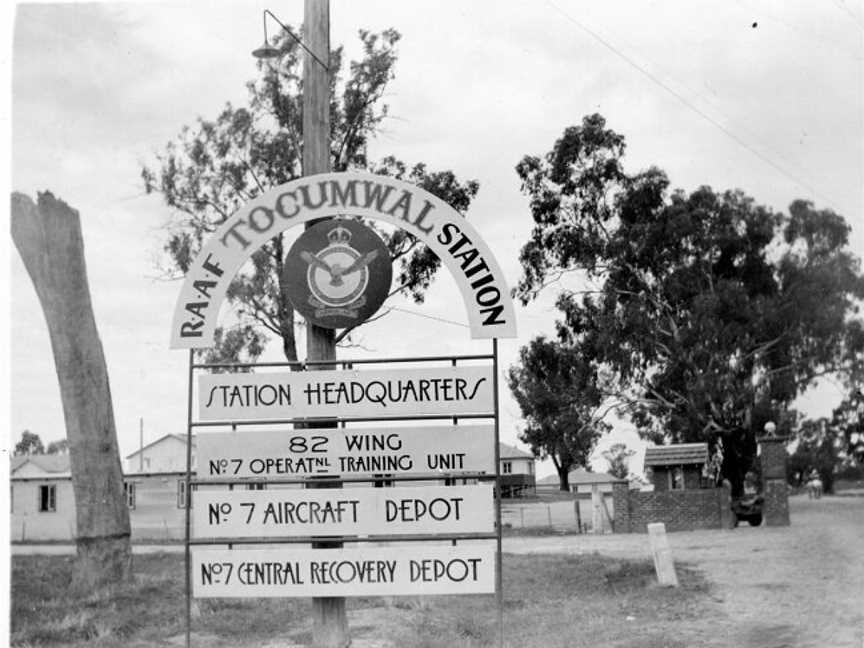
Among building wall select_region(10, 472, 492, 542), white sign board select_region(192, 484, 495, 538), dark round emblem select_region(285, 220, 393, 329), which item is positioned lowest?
building wall select_region(10, 472, 492, 542)

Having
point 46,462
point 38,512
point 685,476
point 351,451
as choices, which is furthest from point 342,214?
point 46,462

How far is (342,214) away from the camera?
7727 mm

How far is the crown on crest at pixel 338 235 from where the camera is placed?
7781 millimetres

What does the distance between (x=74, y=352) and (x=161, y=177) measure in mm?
9081

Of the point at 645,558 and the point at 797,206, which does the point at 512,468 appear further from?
the point at 645,558

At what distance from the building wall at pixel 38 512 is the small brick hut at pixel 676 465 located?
861 inches

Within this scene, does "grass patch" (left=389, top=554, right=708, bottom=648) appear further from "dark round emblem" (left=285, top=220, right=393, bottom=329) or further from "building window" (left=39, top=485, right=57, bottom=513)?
"building window" (left=39, top=485, right=57, bottom=513)

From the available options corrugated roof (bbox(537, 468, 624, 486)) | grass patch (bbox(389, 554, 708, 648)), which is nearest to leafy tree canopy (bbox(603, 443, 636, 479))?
corrugated roof (bbox(537, 468, 624, 486))

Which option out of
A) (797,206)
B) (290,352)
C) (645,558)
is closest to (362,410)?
(645,558)

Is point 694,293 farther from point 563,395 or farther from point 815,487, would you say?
point 815,487

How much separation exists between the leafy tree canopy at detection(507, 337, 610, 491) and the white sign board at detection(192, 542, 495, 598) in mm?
24618

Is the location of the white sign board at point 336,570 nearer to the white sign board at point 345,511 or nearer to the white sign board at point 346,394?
the white sign board at point 345,511

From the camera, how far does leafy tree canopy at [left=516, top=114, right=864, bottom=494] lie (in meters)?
31.1

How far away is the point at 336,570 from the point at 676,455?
71.6ft
